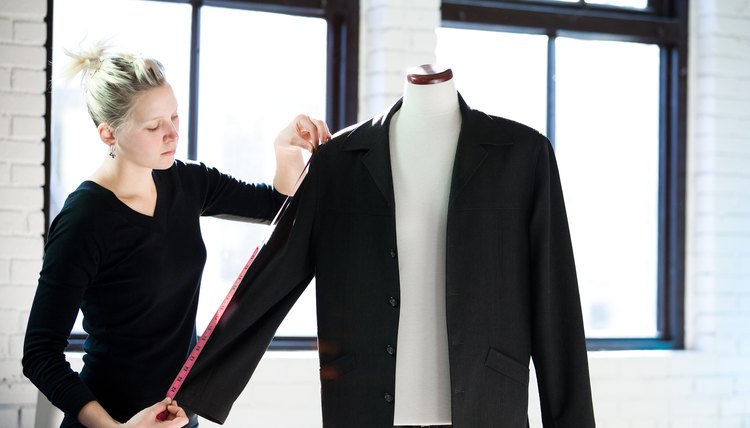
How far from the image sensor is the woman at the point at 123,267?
5.91ft

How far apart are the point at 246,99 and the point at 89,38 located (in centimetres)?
68

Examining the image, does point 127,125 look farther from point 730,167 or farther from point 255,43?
point 730,167

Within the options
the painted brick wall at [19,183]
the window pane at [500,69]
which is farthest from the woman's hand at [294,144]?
the window pane at [500,69]

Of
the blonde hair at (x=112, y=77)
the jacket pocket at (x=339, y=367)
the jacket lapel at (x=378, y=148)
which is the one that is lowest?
the jacket pocket at (x=339, y=367)

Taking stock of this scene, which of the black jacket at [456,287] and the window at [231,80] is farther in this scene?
the window at [231,80]

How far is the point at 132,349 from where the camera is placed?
1938mm

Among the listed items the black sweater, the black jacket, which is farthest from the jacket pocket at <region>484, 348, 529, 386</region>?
the black sweater

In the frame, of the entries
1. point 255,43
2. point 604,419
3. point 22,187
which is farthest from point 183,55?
point 604,419

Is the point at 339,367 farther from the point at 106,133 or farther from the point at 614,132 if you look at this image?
the point at 614,132

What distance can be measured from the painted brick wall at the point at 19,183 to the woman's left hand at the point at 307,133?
1683 mm

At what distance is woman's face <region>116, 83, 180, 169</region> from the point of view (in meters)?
1.90

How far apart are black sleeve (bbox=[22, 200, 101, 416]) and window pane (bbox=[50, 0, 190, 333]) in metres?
1.78

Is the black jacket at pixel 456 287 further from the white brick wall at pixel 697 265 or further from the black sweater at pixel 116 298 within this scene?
the white brick wall at pixel 697 265

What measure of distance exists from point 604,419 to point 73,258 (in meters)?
2.83
